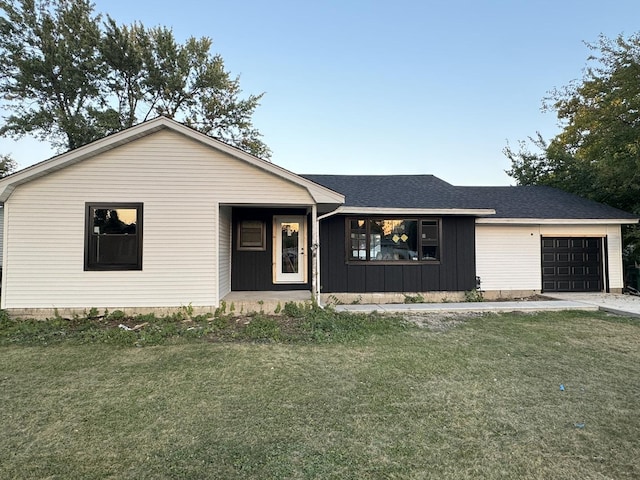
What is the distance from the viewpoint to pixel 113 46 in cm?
1859

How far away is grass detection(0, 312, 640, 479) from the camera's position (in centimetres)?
232

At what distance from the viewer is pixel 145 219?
693cm

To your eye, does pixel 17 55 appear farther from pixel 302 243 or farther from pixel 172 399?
pixel 172 399

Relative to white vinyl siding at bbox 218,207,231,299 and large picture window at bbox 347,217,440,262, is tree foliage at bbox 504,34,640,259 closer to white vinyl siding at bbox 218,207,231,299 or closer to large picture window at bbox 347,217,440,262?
large picture window at bbox 347,217,440,262

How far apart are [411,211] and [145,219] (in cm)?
622

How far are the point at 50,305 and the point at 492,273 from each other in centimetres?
1089

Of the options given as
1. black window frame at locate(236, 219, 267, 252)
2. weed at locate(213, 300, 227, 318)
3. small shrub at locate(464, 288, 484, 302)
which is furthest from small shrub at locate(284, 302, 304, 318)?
small shrub at locate(464, 288, 484, 302)

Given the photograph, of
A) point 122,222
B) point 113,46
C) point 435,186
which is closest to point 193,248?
point 122,222

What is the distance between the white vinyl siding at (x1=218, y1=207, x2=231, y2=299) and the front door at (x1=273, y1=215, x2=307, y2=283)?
1.23 m

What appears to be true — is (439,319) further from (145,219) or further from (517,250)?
(145,219)

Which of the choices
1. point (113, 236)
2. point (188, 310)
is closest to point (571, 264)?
point (188, 310)

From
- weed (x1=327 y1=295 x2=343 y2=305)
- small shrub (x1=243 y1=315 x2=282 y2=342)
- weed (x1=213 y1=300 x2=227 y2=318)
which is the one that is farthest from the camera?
weed (x1=327 y1=295 x2=343 y2=305)

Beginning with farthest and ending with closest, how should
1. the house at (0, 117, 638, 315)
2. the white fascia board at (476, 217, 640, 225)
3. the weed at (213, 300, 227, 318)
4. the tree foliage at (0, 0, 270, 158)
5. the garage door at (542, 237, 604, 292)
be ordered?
1. the tree foliage at (0, 0, 270, 158)
2. the garage door at (542, 237, 604, 292)
3. the white fascia board at (476, 217, 640, 225)
4. the weed at (213, 300, 227, 318)
5. the house at (0, 117, 638, 315)

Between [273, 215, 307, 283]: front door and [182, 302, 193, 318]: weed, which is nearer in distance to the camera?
[182, 302, 193, 318]: weed
